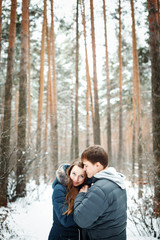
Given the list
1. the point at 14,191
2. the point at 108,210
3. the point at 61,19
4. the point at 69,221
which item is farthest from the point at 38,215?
the point at 61,19

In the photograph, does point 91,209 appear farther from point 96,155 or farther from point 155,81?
point 155,81

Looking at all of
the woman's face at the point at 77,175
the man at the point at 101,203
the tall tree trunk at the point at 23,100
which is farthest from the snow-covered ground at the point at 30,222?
the man at the point at 101,203

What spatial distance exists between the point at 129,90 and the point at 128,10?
530 centimetres

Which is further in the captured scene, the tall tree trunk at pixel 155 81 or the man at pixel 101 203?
the tall tree trunk at pixel 155 81

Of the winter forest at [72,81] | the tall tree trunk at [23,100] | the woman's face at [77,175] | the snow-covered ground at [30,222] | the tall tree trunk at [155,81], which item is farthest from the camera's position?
the tall tree trunk at [23,100]

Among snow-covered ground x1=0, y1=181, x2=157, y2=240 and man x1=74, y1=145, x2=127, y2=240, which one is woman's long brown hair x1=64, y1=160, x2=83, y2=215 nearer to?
man x1=74, y1=145, x2=127, y2=240

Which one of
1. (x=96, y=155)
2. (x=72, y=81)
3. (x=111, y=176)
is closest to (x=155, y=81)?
(x=96, y=155)

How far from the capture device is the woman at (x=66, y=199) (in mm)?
1885

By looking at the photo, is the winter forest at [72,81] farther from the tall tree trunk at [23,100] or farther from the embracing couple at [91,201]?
the embracing couple at [91,201]

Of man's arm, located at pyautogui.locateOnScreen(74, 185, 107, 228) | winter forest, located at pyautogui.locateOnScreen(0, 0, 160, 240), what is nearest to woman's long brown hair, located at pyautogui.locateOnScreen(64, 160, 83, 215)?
man's arm, located at pyautogui.locateOnScreen(74, 185, 107, 228)

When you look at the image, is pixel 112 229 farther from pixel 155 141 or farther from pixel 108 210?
pixel 155 141

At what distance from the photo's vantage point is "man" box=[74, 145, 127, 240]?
61.3 inches

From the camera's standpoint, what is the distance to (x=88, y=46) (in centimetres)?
1160

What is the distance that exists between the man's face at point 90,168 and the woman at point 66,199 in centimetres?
12
